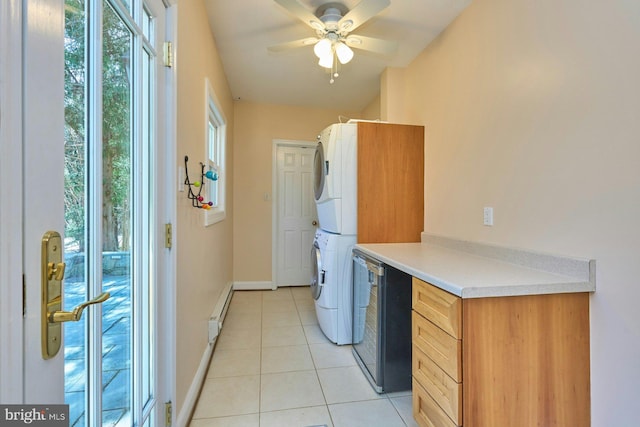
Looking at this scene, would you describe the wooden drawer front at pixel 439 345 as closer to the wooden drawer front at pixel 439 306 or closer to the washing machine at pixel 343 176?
the wooden drawer front at pixel 439 306

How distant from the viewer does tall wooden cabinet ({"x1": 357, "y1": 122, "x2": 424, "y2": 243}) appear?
2.38 meters

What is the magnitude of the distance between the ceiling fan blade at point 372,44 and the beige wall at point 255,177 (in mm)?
Result: 2008

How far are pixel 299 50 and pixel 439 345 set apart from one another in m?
2.51

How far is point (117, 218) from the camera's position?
0.93m

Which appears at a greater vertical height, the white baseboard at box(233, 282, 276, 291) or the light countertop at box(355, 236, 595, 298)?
the light countertop at box(355, 236, 595, 298)

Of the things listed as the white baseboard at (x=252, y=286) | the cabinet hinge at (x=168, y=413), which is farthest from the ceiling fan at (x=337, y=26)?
the white baseboard at (x=252, y=286)

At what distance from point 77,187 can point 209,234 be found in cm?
154

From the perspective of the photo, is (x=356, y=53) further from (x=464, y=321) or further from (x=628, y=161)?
(x=464, y=321)

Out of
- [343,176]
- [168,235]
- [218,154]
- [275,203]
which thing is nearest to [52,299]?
[168,235]

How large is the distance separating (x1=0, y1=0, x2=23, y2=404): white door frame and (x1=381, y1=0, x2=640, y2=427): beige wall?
1741 millimetres

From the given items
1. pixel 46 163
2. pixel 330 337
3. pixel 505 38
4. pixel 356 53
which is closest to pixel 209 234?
pixel 330 337

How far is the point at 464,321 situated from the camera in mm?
1110

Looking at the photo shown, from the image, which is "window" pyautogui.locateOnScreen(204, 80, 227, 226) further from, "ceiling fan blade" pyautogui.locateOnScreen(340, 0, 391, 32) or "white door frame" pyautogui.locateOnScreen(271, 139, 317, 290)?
"ceiling fan blade" pyautogui.locateOnScreen(340, 0, 391, 32)

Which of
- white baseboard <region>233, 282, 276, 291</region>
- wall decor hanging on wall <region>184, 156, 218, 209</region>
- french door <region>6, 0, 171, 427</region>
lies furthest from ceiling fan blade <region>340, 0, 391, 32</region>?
white baseboard <region>233, 282, 276, 291</region>
